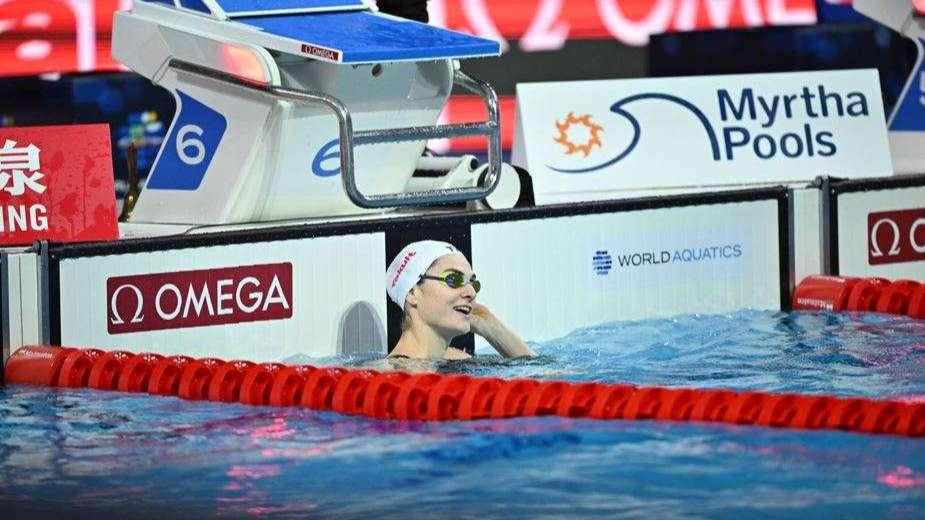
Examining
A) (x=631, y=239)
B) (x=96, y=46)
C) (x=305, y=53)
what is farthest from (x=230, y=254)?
(x=96, y=46)

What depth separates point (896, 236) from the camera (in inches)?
314

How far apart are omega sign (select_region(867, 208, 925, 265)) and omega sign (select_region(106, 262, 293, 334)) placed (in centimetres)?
273

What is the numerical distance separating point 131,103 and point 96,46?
0.75 metres

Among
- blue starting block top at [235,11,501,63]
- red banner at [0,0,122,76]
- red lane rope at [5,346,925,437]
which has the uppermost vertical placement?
red banner at [0,0,122,76]

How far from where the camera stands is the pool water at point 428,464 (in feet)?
14.4

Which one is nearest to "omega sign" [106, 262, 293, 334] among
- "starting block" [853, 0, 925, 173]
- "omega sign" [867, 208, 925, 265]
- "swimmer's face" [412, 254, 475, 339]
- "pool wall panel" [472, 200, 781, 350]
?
"swimmer's face" [412, 254, 475, 339]

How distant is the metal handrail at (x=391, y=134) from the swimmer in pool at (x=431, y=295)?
0.77 ft

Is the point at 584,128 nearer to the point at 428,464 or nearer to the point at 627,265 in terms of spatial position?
the point at 627,265

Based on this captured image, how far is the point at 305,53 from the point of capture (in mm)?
6250

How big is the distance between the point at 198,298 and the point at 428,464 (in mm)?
1511

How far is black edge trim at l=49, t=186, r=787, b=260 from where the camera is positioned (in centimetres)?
587

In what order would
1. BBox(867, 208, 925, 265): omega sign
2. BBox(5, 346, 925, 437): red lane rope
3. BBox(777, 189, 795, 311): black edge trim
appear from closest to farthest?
1. BBox(5, 346, 925, 437): red lane rope
2. BBox(777, 189, 795, 311): black edge trim
3. BBox(867, 208, 925, 265): omega sign

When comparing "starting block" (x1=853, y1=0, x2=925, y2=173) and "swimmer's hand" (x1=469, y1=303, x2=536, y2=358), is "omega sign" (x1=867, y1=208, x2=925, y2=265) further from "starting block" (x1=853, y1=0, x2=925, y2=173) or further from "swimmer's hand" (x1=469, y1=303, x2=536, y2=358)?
"swimmer's hand" (x1=469, y1=303, x2=536, y2=358)

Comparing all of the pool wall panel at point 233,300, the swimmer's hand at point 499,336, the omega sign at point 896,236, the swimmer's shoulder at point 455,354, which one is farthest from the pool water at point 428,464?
the omega sign at point 896,236
